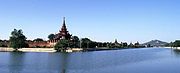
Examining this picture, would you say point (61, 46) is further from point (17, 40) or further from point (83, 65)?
point (83, 65)

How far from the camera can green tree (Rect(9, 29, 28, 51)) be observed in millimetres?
98500

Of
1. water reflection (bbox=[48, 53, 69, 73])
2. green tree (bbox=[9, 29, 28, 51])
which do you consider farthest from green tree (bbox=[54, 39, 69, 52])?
water reflection (bbox=[48, 53, 69, 73])

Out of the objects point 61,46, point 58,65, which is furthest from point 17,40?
point 58,65

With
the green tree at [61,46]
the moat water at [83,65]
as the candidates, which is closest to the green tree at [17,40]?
the green tree at [61,46]

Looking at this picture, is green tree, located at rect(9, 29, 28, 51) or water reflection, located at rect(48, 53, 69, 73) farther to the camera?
green tree, located at rect(9, 29, 28, 51)

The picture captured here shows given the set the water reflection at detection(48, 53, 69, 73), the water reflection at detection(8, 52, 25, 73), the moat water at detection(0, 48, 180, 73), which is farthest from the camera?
the water reflection at detection(48, 53, 69, 73)

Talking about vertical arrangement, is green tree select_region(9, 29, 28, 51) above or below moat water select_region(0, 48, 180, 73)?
above

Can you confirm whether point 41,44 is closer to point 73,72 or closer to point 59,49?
point 59,49

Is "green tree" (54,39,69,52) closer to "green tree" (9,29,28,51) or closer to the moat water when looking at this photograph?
"green tree" (9,29,28,51)

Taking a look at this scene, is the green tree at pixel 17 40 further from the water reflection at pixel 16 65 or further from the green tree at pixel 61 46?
the water reflection at pixel 16 65

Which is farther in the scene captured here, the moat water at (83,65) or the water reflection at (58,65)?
the water reflection at (58,65)

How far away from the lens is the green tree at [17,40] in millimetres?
98500

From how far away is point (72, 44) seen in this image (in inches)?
3964

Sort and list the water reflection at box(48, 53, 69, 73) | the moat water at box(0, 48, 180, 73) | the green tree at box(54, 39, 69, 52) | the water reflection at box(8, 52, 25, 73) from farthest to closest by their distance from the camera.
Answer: the green tree at box(54, 39, 69, 52) < the water reflection at box(48, 53, 69, 73) < the moat water at box(0, 48, 180, 73) < the water reflection at box(8, 52, 25, 73)
